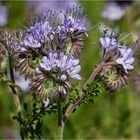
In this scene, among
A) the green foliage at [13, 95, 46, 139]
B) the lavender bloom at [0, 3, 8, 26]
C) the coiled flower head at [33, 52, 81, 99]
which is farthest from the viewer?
the lavender bloom at [0, 3, 8, 26]

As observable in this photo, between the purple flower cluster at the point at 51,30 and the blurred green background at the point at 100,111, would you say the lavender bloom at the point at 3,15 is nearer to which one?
the blurred green background at the point at 100,111

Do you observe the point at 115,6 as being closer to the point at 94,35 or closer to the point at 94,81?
the point at 94,35

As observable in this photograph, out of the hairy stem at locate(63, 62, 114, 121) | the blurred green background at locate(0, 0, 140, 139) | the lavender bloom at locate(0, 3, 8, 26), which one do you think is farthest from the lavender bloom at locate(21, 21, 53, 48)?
the lavender bloom at locate(0, 3, 8, 26)

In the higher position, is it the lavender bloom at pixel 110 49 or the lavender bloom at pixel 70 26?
the lavender bloom at pixel 70 26

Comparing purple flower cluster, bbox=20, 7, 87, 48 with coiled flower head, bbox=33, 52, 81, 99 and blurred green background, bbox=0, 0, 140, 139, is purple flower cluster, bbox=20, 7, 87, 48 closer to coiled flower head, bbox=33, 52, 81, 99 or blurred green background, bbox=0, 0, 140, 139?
coiled flower head, bbox=33, 52, 81, 99

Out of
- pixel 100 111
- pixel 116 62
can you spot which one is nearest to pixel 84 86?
pixel 116 62

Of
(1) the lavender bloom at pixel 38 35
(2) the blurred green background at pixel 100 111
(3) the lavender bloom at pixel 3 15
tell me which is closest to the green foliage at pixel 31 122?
(1) the lavender bloom at pixel 38 35

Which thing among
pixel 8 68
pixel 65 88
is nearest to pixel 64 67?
pixel 65 88
